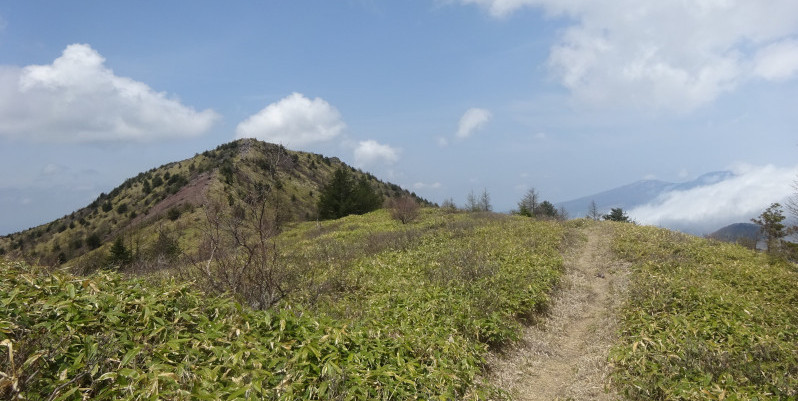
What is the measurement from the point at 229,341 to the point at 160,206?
44.2m

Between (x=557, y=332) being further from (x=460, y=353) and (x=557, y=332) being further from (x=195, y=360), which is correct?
(x=195, y=360)

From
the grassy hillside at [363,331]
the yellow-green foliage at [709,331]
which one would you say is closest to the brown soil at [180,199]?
the grassy hillside at [363,331]

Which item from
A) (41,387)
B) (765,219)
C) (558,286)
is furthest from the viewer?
(765,219)

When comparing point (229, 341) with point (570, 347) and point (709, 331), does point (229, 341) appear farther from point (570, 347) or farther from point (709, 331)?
point (709, 331)

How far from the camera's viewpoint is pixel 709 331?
7.84m

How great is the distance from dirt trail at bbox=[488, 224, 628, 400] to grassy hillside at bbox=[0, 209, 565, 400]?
19.5 inches

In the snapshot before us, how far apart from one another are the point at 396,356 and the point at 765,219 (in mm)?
38899

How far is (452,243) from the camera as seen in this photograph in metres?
17.4

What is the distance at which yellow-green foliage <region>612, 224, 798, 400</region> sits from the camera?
19.3ft

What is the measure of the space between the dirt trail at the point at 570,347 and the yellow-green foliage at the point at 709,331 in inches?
18.7

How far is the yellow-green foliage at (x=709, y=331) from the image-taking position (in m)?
5.89

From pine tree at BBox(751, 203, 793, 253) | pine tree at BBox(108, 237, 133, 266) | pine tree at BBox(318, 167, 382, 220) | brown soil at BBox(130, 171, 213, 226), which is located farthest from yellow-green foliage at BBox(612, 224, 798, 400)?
brown soil at BBox(130, 171, 213, 226)

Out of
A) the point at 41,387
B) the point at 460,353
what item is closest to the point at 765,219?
the point at 460,353

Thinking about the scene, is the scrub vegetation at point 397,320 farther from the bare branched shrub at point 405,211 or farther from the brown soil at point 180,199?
the brown soil at point 180,199
